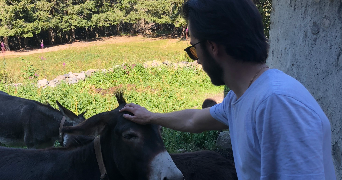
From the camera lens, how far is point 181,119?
232cm

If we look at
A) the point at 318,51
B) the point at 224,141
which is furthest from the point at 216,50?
the point at 224,141

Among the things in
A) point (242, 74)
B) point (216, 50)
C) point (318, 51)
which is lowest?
point (318, 51)

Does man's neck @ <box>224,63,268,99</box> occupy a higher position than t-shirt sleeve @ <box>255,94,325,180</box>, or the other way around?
man's neck @ <box>224,63,268,99</box>

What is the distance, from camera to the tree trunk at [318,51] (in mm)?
3105

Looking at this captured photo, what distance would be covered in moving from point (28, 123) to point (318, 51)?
560cm

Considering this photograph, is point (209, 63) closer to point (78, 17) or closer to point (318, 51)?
point (318, 51)

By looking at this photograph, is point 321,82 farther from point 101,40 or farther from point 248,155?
point 101,40

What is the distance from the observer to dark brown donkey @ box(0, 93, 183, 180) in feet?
7.18

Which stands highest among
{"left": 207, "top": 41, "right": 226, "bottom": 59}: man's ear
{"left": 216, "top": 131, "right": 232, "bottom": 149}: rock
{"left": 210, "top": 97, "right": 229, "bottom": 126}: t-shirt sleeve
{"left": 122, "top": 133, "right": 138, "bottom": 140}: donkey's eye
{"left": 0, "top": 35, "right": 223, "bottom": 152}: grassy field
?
{"left": 207, "top": 41, "right": 226, "bottom": 59}: man's ear

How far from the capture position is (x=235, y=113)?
1.43 meters

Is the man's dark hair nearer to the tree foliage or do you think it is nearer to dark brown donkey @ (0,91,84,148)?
dark brown donkey @ (0,91,84,148)

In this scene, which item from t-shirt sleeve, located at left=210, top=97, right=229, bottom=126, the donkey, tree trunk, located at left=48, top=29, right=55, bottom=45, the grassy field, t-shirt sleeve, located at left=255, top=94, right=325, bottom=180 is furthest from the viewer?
tree trunk, located at left=48, top=29, right=55, bottom=45

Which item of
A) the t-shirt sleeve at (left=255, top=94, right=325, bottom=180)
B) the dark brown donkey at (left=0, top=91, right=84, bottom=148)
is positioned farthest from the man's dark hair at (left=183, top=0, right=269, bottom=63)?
the dark brown donkey at (left=0, top=91, right=84, bottom=148)

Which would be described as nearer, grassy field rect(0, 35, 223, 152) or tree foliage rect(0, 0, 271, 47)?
grassy field rect(0, 35, 223, 152)
